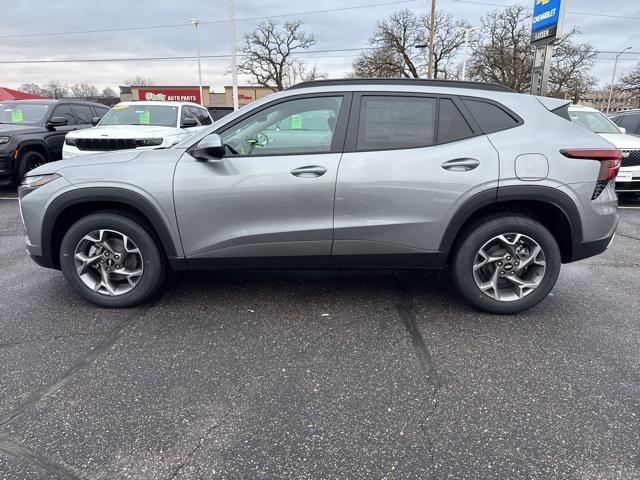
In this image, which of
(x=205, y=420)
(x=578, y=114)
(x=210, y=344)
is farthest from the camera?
(x=578, y=114)

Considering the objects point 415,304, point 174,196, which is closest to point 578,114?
point 415,304

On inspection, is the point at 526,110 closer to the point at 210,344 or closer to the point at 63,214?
the point at 210,344

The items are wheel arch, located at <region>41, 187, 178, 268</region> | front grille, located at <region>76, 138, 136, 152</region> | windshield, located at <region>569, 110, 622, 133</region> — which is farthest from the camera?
windshield, located at <region>569, 110, 622, 133</region>

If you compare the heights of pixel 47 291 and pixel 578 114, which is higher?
pixel 578 114

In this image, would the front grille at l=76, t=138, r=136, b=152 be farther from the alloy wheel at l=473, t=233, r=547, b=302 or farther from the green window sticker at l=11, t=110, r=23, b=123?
the alloy wheel at l=473, t=233, r=547, b=302

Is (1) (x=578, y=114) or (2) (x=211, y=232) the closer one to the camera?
(2) (x=211, y=232)

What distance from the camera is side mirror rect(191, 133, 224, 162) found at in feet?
10.3

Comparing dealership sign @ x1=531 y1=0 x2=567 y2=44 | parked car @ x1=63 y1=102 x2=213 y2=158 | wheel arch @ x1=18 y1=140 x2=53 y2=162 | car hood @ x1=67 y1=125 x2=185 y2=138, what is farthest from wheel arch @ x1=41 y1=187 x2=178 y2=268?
dealership sign @ x1=531 y1=0 x2=567 y2=44

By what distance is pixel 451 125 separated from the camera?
3348 mm

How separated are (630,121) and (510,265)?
9.70 meters

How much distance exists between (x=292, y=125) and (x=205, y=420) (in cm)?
219

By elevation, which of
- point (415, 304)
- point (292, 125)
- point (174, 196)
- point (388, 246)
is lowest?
point (415, 304)

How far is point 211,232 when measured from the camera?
338 cm

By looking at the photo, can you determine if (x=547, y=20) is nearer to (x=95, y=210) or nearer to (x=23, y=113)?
(x=95, y=210)
